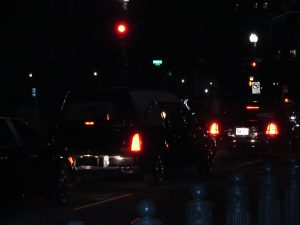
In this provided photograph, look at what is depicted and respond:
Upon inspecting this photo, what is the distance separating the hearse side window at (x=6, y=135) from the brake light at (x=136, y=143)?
3.52 metres

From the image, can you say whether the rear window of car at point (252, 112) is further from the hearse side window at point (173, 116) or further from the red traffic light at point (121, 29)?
the hearse side window at point (173, 116)

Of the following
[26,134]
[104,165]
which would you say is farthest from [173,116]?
[26,134]

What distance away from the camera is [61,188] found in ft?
46.9

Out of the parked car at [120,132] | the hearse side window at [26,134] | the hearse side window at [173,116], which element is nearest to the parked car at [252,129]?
the hearse side window at [173,116]

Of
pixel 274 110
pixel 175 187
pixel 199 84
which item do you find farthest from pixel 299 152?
pixel 199 84

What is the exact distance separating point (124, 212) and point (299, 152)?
1662 cm

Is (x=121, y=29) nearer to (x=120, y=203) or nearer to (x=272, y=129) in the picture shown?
(x=272, y=129)

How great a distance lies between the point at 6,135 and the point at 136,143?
3.71m

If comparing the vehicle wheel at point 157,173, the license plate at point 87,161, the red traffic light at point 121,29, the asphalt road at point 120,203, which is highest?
the red traffic light at point 121,29

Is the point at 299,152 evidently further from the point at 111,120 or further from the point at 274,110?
the point at 111,120

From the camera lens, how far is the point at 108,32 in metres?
60.1

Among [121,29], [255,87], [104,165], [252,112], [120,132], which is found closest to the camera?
[104,165]

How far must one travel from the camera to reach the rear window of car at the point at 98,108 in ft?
55.4

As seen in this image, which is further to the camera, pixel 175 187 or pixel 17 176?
pixel 175 187
